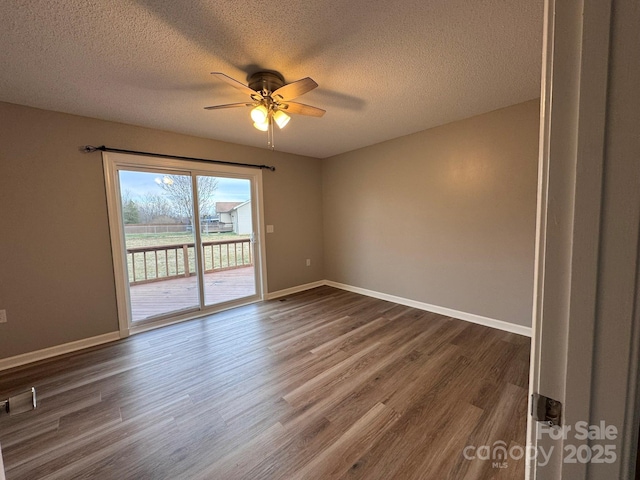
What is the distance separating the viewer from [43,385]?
207cm

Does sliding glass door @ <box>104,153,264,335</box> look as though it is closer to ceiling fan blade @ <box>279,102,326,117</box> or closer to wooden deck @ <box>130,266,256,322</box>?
wooden deck @ <box>130,266,256,322</box>

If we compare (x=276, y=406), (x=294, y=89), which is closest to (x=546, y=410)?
(x=276, y=406)

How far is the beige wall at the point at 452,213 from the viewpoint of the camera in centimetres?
268

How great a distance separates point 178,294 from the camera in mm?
3506

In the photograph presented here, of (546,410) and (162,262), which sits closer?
(546,410)

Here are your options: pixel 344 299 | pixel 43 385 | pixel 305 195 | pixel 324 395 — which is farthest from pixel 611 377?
pixel 305 195

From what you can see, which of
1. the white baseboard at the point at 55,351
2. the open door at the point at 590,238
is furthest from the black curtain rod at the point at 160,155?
the open door at the point at 590,238

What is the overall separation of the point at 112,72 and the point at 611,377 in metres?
2.89

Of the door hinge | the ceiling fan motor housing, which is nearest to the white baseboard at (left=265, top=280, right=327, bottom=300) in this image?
the ceiling fan motor housing

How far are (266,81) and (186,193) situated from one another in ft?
6.71

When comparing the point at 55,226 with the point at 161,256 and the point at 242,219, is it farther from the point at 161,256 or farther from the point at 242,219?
the point at 242,219

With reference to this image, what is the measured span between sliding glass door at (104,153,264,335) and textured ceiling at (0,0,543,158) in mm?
758

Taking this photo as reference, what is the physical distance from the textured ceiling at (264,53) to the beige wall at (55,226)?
245 mm

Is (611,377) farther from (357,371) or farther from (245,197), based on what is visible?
(245,197)
